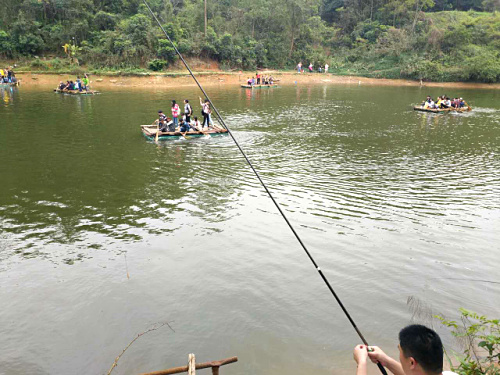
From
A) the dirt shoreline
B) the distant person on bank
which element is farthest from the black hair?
the dirt shoreline

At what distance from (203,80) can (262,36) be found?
18247mm

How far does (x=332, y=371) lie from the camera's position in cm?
532

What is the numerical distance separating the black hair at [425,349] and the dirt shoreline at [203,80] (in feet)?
130

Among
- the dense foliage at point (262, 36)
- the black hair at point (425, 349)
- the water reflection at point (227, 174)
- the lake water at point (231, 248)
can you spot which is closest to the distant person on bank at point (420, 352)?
the black hair at point (425, 349)

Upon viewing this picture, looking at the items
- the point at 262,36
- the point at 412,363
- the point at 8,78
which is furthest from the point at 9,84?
the point at 412,363

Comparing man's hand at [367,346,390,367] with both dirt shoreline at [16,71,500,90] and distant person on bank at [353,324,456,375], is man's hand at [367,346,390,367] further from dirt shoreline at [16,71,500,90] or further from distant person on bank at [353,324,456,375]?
dirt shoreline at [16,71,500,90]

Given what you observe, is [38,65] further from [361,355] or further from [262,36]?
[361,355]

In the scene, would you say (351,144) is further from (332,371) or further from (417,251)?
(332,371)

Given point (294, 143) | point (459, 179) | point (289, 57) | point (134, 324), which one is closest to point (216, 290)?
point (134, 324)

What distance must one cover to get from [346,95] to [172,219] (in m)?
31.3

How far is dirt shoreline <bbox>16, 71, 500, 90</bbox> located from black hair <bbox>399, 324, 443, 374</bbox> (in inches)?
1560

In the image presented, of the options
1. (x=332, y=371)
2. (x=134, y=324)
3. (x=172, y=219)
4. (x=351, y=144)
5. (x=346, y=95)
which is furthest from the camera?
(x=346, y=95)

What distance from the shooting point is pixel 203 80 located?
45.1 m

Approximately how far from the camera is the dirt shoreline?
39.9 meters
